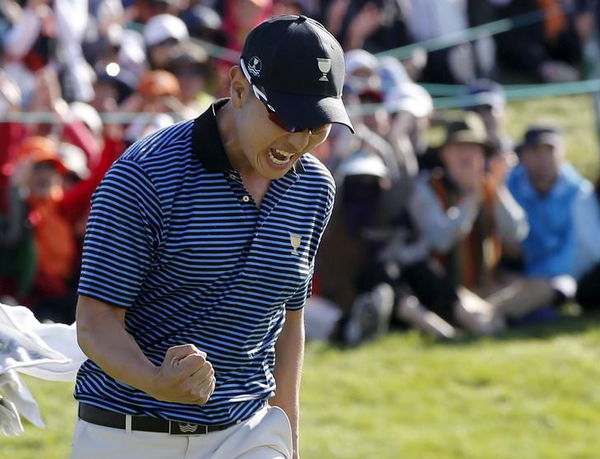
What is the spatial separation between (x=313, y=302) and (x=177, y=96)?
198cm

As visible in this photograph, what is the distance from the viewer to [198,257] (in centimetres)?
365

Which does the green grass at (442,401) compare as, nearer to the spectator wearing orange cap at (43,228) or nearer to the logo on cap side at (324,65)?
the spectator wearing orange cap at (43,228)

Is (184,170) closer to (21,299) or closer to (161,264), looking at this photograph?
(161,264)

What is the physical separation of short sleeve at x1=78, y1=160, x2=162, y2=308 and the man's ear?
324mm

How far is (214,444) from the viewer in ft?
12.7

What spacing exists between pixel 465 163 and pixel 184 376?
5925 mm

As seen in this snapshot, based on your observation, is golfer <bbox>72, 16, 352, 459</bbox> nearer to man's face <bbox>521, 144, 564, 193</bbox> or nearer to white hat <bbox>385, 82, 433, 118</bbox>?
man's face <bbox>521, 144, 564, 193</bbox>

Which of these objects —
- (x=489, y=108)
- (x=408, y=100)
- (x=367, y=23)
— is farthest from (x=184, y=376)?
(x=367, y=23)

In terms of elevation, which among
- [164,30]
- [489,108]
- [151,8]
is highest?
[151,8]

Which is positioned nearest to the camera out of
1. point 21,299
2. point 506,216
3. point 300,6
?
point 21,299

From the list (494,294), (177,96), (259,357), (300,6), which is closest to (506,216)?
(494,294)

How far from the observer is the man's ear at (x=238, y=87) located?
11.9 ft

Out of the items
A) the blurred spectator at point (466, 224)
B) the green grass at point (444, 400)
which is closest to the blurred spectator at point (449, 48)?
the blurred spectator at point (466, 224)

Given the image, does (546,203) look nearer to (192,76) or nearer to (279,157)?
A: (192,76)
